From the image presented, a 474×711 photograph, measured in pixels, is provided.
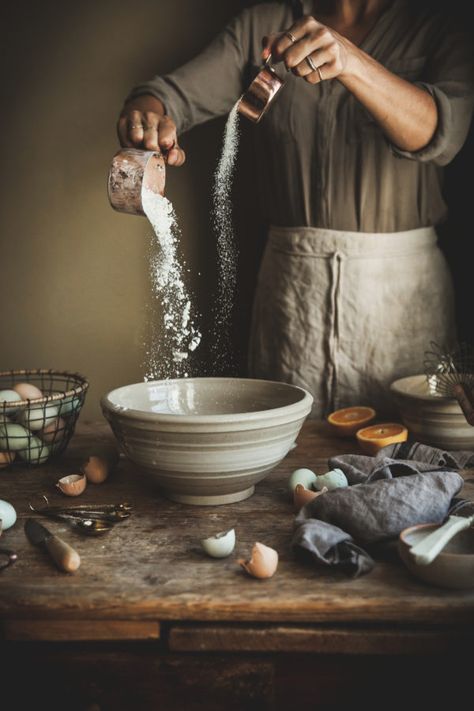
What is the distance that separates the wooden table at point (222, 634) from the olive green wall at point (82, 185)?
1585 mm

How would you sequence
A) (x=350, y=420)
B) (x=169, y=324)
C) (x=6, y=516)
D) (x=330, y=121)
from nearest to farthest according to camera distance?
(x=6, y=516) < (x=350, y=420) < (x=330, y=121) < (x=169, y=324)

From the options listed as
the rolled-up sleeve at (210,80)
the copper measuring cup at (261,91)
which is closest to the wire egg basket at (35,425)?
the copper measuring cup at (261,91)

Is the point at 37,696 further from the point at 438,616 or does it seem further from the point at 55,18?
the point at 55,18

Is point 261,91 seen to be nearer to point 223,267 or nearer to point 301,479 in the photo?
point 301,479

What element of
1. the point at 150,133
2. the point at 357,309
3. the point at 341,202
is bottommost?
the point at 357,309

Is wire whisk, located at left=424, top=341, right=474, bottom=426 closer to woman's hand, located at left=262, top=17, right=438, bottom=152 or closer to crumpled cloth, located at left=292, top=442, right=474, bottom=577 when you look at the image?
crumpled cloth, located at left=292, top=442, right=474, bottom=577

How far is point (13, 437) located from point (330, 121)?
1.17 metres

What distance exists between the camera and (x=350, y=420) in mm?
1581

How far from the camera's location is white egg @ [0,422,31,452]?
53.2 inches

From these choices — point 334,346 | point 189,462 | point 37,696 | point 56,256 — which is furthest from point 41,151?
point 37,696

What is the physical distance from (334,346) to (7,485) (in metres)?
1.01

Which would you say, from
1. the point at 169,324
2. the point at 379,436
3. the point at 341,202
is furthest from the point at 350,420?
the point at 169,324

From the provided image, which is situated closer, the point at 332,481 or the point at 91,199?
the point at 332,481

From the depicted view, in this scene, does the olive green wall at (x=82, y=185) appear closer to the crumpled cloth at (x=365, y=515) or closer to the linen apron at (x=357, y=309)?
the linen apron at (x=357, y=309)
